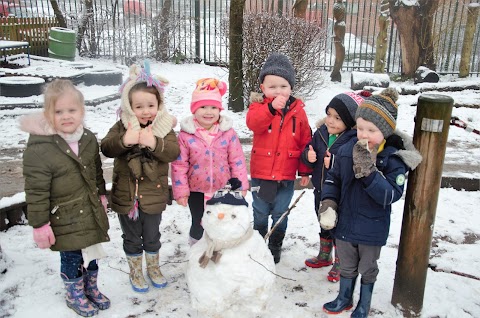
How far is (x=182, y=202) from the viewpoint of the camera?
10.5 feet

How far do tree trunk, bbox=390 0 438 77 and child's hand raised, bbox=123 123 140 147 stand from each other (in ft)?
34.0

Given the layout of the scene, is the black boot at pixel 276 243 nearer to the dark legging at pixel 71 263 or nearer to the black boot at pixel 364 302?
the black boot at pixel 364 302

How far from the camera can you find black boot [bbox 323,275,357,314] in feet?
9.83

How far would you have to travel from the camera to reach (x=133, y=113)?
115 inches

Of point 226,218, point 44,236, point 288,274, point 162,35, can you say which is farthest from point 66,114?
point 162,35

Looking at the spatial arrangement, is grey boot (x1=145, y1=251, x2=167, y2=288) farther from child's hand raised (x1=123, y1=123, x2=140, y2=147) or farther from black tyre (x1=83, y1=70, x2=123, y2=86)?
black tyre (x1=83, y1=70, x2=123, y2=86)

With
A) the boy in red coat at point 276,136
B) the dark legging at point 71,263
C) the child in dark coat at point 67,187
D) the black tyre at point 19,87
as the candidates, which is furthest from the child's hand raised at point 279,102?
the black tyre at point 19,87

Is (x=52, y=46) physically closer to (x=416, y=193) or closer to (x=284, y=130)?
(x=284, y=130)

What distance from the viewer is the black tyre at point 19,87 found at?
8.41 m

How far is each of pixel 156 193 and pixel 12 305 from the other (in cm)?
121

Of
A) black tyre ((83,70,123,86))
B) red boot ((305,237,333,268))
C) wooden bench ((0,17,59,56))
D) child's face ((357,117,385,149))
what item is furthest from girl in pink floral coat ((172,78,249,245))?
wooden bench ((0,17,59,56))

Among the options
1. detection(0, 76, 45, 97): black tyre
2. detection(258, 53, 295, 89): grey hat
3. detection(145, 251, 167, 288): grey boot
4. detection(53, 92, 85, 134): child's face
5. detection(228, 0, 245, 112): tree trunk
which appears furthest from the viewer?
detection(0, 76, 45, 97): black tyre

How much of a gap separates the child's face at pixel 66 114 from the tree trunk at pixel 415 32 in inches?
414

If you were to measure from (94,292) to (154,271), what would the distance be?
1.44ft
